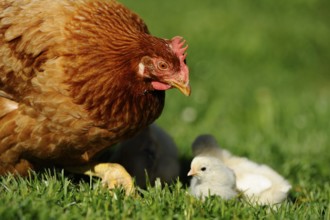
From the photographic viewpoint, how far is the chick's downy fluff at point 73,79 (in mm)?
4559

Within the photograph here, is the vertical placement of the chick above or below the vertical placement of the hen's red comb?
below

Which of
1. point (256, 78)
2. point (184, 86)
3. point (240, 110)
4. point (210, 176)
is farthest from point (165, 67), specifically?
point (256, 78)

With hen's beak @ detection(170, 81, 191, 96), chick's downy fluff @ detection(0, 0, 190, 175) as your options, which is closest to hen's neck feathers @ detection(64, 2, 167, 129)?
chick's downy fluff @ detection(0, 0, 190, 175)

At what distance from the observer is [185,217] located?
396cm

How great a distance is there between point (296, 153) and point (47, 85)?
3282mm

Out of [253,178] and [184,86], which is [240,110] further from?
[184,86]

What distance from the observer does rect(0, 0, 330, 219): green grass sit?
4.11 meters

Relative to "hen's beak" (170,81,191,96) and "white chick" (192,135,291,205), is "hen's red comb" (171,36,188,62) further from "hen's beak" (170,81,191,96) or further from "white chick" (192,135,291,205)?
"white chick" (192,135,291,205)

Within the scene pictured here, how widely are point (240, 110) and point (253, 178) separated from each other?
143 inches

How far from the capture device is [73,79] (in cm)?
454

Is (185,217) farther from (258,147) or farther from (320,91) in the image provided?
(320,91)

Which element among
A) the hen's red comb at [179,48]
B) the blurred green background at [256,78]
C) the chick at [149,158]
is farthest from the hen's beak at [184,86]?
the blurred green background at [256,78]

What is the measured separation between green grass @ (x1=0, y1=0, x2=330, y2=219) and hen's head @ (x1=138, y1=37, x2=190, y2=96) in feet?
2.59

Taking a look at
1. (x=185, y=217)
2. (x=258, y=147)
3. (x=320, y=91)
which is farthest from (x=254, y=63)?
(x=185, y=217)
